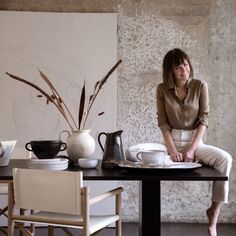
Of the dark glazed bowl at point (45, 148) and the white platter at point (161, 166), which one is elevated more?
the dark glazed bowl at point (45, 148)

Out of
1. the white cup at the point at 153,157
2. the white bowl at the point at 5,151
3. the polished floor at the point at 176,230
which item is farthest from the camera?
the polished floor at the point at 176,230

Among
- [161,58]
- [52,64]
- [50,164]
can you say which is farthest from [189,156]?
[52,64]

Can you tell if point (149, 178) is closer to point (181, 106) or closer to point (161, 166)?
point (161, 166)

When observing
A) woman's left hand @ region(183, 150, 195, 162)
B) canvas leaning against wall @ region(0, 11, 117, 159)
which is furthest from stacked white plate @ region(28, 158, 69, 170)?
canvas leaning against wall @ region(0, 11, 117, 159)

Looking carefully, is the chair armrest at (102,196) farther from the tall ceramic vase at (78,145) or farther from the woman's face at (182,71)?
the woman's face at (182,71)

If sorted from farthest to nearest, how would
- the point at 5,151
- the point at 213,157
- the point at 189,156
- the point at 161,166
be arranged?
1. the point at 189,156
2. the point at 213,157
3. the point at 5,151
4. the point at 161,166

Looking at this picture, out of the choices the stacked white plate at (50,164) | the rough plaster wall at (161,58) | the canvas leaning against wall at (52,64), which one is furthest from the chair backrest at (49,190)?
the rough plaster wall at (161,58)

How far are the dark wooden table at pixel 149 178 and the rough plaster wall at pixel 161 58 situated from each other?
71.9 inches

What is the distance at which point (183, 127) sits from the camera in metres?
3.43

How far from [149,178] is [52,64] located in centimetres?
232

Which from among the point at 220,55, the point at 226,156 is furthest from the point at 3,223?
the point at 220,55

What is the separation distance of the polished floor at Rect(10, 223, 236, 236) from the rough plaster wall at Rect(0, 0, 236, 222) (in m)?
0.11

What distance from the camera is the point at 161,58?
173 inches

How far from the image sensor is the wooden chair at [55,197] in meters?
2.31
